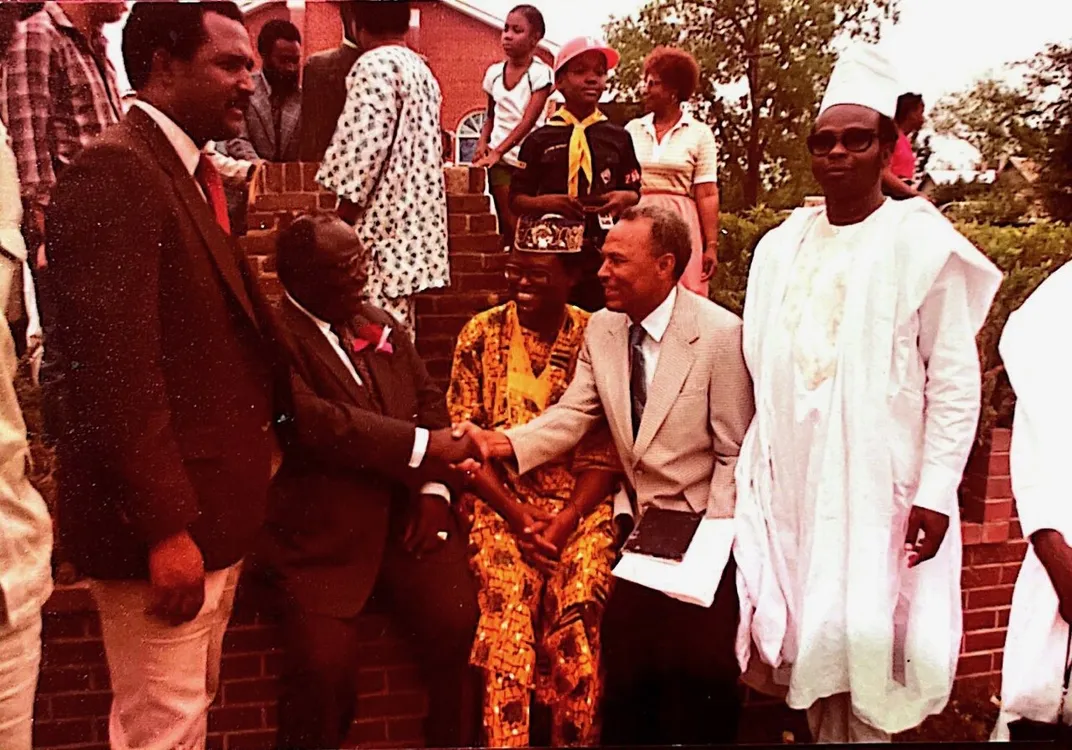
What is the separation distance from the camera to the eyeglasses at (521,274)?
2428 mm

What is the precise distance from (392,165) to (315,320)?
0.41 m

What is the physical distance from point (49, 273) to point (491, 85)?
1.10 metres

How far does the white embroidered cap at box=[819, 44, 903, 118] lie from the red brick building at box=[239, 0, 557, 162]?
70 centimetres

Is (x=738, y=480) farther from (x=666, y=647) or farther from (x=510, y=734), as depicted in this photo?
(x=510, y=734)

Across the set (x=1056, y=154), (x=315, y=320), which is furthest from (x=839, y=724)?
(x=315, y=320)

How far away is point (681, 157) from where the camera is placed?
2.46 m

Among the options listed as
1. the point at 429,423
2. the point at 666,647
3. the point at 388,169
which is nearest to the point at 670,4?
the point at 388,169

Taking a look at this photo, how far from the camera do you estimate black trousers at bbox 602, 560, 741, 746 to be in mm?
2527

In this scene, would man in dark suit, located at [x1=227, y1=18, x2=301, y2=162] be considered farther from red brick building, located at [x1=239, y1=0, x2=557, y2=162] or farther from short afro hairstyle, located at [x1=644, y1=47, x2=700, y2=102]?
short afro hairstyle, located at [x1=644, y1=47, x2=700, y2=102]

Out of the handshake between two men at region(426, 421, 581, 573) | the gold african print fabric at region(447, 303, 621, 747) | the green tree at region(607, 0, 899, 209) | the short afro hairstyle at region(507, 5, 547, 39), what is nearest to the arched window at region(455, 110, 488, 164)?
the short afro hairstyle at region(507, 5, 547, 39)

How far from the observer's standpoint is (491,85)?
2.36 metres

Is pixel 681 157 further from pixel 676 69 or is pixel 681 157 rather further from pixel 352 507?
pixel 352 507

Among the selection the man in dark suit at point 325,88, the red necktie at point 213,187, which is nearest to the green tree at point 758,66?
the man in dark suit at point 325,88

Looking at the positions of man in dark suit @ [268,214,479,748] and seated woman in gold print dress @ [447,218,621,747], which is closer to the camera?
man in dark suit @ [268,214,479,748]
